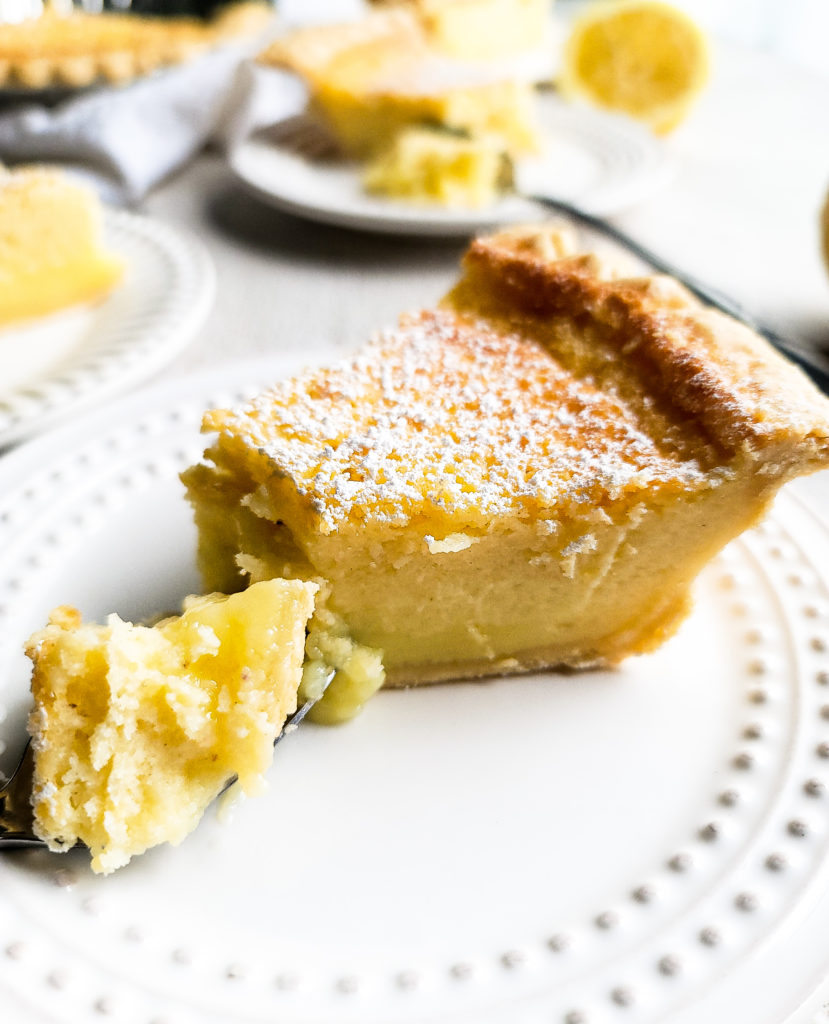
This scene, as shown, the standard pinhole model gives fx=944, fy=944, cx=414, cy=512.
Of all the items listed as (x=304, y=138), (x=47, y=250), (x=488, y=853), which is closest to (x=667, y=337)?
(x=488, y=853)

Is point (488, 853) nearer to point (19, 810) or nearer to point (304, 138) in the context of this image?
point (19, 810)

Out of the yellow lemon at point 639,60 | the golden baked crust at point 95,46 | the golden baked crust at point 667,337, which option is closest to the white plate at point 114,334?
the golden baked crust at point 667,337

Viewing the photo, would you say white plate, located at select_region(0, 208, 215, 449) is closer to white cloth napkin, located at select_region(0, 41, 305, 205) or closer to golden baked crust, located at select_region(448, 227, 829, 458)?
white cloth napkin, located at select_region(0, 41, 305, 205)

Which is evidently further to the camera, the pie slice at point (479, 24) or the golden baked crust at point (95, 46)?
the pie slice at point (479, 24)

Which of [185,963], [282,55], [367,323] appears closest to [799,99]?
[282,55]

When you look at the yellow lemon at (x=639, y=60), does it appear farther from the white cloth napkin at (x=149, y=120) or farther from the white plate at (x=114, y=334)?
the white plate at (x=114, y=334)

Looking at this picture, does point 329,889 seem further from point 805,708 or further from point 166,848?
point 805,708

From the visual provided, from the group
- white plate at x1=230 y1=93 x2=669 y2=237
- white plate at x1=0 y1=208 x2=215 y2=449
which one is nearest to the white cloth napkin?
white plate at x1=230 y1=93 x2=669 y2=237
